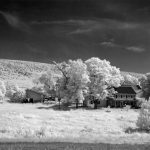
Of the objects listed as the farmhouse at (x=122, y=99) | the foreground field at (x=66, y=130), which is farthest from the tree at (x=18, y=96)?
the foreground field at (x=66, y=130)

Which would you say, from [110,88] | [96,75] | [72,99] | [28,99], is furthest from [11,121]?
[28,99]

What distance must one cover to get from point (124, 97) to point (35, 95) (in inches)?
1160

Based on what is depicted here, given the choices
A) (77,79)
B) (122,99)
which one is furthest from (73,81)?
(122,99)

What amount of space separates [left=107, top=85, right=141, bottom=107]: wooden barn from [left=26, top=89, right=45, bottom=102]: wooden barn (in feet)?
79.0

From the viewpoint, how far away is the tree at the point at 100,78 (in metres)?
81.8

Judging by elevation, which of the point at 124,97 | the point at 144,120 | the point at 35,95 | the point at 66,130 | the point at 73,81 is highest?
the point at 73,81

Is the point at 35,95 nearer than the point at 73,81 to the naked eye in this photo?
No

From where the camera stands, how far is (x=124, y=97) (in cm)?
9550

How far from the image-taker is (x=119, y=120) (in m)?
58.6

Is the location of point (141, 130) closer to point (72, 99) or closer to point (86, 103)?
point (72, 99)

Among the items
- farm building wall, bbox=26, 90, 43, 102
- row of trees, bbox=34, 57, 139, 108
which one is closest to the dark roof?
row of trees, bbox=34, 57, 139, 108

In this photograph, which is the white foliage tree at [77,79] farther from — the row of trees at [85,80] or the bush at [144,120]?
the bush at [144,120]

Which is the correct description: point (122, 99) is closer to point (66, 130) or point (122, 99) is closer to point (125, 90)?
point (125, 90)

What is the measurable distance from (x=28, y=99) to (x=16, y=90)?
4918mm
